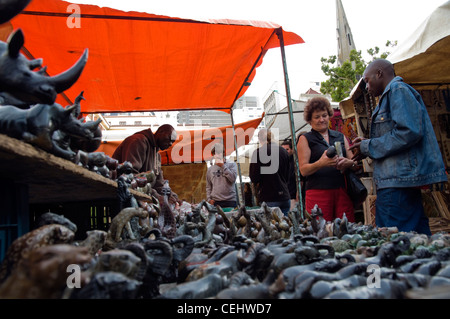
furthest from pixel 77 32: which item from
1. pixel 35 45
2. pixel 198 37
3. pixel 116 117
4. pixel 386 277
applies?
pixel 116 117

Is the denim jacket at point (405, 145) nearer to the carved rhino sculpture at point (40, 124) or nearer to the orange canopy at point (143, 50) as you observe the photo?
the orange canopy at point (143, 50)

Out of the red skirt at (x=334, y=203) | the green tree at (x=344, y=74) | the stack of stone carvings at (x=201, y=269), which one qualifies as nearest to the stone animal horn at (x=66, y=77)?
the stack of stone carvings at (x=201, y=269)

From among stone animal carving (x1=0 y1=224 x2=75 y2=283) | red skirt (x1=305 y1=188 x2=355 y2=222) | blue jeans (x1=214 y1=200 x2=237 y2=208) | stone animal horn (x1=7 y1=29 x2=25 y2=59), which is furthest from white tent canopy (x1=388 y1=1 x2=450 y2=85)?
stone animal carving (x1=0 y1=224 x2=75 y2=283)

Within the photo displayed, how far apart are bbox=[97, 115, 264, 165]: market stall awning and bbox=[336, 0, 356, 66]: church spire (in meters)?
7.56

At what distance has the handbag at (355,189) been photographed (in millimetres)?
2574

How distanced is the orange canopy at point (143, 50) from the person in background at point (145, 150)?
822mm

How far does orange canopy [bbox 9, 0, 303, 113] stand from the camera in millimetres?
2879

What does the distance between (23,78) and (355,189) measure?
2.39 m

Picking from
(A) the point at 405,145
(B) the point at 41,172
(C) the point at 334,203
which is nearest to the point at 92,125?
(B) the point at 41,172

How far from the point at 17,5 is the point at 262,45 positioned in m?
3.13

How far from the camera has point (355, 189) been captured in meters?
2.61

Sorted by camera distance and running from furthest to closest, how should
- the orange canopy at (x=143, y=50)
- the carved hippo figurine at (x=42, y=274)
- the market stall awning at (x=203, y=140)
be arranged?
the market stall awning at (x=203, y=140)
the orange canopy at (x=143, y=50)
the carved hippo figurine at (x=42, y=274)

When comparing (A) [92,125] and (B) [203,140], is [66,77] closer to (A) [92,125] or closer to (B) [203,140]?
(A) [92,125]
